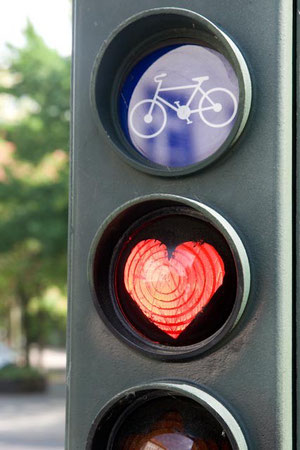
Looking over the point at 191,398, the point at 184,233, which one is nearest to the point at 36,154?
the point at 184,233

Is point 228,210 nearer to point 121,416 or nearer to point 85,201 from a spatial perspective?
point 85,201

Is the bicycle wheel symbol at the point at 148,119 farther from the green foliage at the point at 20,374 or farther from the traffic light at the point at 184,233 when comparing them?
the green foliage at the point at 20,374

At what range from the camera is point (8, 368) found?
22938 mm

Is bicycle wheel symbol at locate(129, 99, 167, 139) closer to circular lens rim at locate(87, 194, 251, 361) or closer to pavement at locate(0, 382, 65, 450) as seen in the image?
circular lens rim at locate(87, 194, 251, 361)

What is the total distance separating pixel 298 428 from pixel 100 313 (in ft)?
1.16

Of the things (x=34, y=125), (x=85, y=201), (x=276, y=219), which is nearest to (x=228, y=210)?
(x=276, y=219)

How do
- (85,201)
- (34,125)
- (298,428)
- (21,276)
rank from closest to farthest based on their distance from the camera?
(298,428)
(85,201)
(34,125)
(21,276)

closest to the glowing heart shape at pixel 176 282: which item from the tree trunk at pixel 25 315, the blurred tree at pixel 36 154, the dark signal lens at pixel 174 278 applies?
the dark signal lens at pixel 174 278

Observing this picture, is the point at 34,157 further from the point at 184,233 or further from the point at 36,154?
the point at 184,233

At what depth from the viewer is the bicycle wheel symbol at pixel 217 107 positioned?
4.17 ft

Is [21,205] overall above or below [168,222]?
above

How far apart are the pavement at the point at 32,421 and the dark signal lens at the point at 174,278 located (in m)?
12.4

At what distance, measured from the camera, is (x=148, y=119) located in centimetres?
135

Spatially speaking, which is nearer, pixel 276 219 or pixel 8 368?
pixel 276 219
